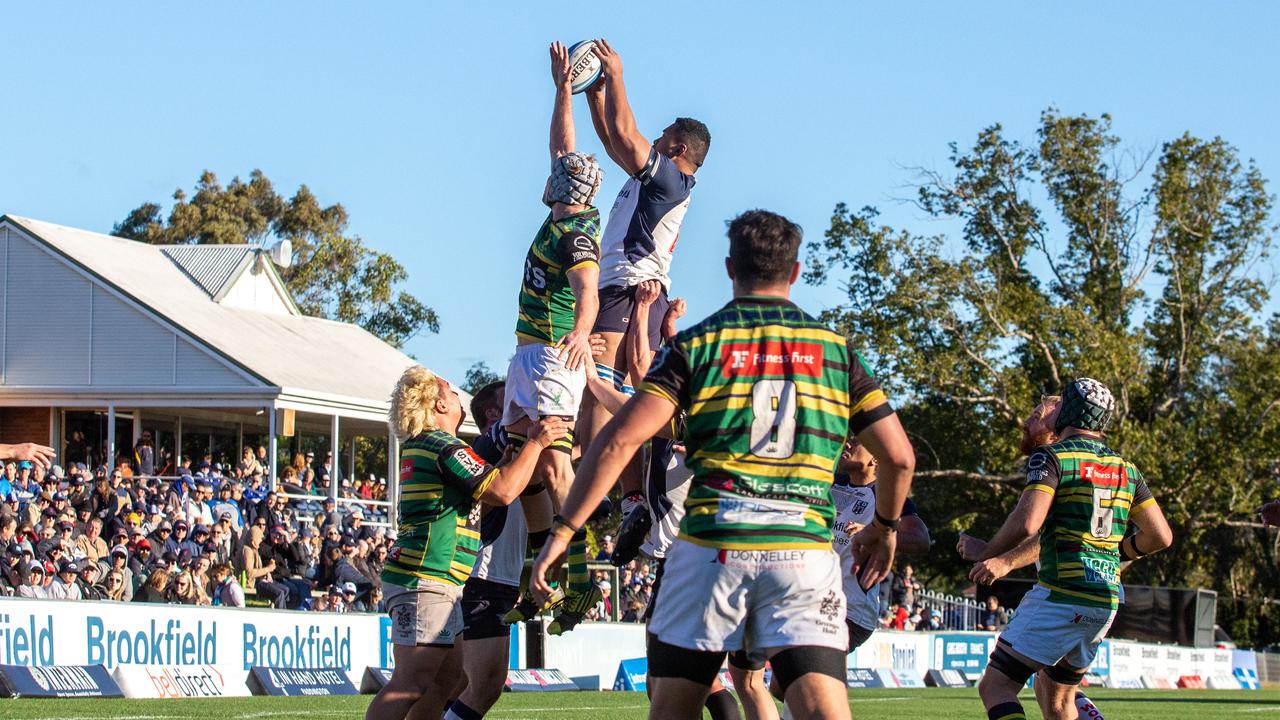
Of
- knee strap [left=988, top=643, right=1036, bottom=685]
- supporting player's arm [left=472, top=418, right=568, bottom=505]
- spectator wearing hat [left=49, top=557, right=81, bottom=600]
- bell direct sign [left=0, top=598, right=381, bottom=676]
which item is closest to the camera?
supporting player's arm [left=472, top=418, right=568, bottom=505]

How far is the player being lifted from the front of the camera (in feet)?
27.2

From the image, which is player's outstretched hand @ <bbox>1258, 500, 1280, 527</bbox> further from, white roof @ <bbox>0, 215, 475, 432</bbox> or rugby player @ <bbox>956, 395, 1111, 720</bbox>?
white roof @ <bbox>0, 215, 475, 432</bbox>

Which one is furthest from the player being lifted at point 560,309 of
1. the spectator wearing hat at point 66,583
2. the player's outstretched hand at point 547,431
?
the spectator wearing hat at point 66,583

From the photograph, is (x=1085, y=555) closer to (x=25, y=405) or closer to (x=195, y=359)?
(x=195, y=359)

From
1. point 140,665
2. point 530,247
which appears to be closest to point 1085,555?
point 530,247

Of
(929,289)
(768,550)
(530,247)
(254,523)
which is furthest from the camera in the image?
(929,289)

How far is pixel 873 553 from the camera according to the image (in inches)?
265

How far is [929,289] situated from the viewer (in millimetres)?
46500

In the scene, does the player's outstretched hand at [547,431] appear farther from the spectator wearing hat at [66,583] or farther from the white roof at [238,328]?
the white roof at [238,328]

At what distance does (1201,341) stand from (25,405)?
32656 millimetres

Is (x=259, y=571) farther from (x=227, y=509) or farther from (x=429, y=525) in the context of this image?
(x=429, y=525)

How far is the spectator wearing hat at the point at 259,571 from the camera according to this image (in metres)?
25.4

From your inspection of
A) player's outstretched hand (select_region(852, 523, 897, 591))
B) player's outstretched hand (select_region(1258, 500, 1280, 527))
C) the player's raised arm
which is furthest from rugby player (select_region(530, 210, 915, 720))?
player's outstretched hand (select_region(1258, 500, 1280, 527))

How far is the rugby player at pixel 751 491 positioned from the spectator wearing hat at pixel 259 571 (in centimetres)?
2040
